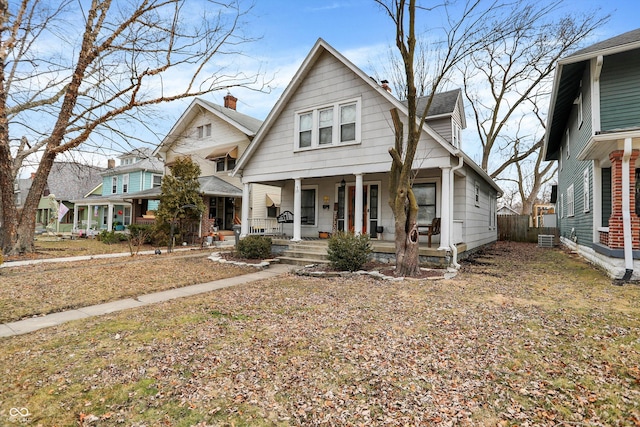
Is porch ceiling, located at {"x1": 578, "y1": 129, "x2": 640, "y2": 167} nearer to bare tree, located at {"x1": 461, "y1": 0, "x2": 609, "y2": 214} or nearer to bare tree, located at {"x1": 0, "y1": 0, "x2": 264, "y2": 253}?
bare tree, located at {"x1": 0, "y1": 0, "x2": 264, "y2": 253}

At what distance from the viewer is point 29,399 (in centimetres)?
285

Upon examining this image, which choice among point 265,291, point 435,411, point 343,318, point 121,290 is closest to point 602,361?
point 435,411

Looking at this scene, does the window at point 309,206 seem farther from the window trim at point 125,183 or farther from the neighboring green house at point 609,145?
the window trim at point 125,183

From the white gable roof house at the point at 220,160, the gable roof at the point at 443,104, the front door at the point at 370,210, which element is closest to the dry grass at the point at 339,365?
the front door at the point at 370,210

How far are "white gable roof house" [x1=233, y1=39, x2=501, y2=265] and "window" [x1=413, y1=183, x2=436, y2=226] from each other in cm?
3

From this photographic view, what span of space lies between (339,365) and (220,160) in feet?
57.2

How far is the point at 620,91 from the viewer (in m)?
8.86

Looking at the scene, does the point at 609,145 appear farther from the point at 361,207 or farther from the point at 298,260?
the point at 298,260

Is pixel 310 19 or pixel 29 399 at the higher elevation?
pixel 310 19

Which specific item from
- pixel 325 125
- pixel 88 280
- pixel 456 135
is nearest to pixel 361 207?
pixel 325 125

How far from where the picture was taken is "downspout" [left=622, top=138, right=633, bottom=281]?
7.14 meters

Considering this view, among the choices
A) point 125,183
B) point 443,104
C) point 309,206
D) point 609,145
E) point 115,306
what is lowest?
point 115,306

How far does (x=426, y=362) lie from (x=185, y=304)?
165 inches

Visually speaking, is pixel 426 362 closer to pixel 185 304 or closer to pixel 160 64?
pixel 185 304
